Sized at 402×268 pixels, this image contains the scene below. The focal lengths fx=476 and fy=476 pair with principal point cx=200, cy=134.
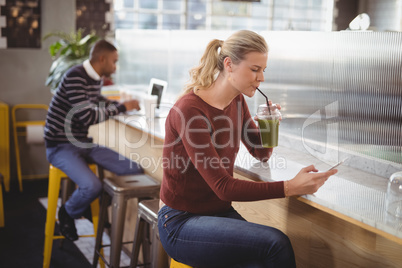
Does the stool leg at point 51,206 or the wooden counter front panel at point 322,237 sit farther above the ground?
the wooden counter front panel at point 322,237

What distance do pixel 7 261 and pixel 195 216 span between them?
191cm

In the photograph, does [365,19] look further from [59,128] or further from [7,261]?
[7,261]

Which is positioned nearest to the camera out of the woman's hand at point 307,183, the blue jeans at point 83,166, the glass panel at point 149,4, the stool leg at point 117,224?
the woman's hand at point 307,183

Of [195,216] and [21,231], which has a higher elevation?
[195,216]

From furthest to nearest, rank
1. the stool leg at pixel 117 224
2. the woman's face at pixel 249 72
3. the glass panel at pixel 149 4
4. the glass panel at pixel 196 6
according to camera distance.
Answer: the glass panel at pixel 196 6, the glass panel at pixel 149 4, the stool leg at pixel 117 224, the woman's face at pixel 249 72

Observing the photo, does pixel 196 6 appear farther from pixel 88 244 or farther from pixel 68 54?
pixel 88 244

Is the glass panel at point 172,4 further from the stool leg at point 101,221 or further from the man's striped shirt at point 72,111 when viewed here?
the stool leg at point 101,221

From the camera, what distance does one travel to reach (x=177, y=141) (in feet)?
5.80

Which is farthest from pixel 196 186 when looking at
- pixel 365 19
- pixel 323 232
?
pixel 365 19

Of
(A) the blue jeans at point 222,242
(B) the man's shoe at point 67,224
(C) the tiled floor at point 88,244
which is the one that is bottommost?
(C) the tiled floor at point 88,244

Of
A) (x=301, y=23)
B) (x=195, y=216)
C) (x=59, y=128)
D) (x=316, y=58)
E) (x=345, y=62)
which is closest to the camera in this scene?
(x=195, y=216)

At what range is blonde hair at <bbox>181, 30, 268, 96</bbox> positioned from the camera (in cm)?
171

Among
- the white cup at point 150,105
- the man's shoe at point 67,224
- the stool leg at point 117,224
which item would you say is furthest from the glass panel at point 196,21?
the stool leg at point 117,224

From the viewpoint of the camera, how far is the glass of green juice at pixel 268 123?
74.0 inches
